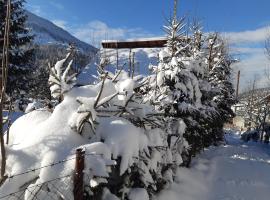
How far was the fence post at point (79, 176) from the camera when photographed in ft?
13.0

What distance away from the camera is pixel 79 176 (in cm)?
402

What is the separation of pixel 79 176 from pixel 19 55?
18.7 metres

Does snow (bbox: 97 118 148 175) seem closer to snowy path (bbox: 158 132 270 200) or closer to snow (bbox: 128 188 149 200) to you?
snow (bbox: 128 188 149 200)

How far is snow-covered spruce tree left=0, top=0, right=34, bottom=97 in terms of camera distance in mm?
20908

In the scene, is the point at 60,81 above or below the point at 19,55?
below

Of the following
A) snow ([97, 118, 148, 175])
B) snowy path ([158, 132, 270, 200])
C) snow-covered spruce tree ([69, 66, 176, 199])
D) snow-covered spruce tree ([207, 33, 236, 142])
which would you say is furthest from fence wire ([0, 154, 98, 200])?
snow-covered spruce tree ([207, 33, 236, 142])

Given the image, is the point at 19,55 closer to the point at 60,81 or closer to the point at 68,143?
the point at 60,81

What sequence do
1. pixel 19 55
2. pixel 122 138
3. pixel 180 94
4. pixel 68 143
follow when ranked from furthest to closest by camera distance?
pixel 19 55, pixel 180 94, pixel 122 138, pixel 68 143

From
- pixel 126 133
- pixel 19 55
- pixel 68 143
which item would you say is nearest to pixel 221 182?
pixel 126 133

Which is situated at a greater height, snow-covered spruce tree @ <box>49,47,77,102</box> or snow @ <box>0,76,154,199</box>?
snow-covered spruce tree @ <box>49,47,77,102</box>

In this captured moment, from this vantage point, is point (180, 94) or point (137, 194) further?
point (180, 94)

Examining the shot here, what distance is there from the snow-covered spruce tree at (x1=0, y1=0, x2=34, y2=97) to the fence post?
17.8m

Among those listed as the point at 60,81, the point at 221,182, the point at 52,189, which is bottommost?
the point at 221,182

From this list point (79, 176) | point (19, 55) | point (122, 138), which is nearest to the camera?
point (79, 176)
